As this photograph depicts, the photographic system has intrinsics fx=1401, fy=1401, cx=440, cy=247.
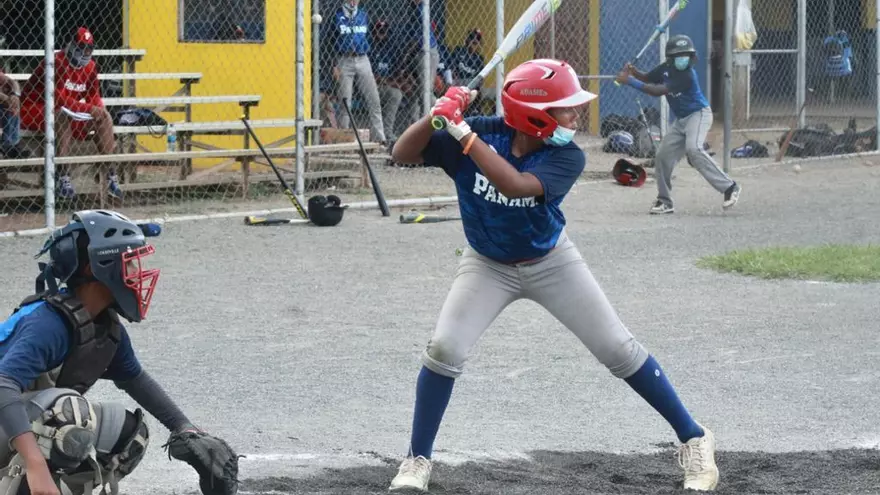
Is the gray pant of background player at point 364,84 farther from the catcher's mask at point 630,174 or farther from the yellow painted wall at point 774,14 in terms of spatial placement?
the yellow painted wall at point 774,14

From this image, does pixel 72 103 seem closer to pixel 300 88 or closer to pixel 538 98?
pixel 300 88

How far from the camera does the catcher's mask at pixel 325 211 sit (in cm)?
1261


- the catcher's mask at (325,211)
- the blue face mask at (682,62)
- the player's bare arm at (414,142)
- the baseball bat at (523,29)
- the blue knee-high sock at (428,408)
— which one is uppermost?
the baseball bat at (523,29)

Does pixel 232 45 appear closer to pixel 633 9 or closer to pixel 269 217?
pixel 269 217

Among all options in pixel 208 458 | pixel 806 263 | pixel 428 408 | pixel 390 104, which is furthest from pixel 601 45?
pixel 208 458

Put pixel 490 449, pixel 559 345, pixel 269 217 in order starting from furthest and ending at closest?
pixel 269 217 < pixel 559 345 < pixel 490 449

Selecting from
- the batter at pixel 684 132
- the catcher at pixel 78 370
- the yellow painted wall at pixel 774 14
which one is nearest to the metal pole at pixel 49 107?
the batter at pixel 684 132

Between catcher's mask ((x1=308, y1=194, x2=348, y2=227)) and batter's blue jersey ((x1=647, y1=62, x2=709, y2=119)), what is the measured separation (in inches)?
143

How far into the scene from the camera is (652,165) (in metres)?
17.6

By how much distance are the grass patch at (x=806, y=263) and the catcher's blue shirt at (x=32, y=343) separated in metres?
6.92

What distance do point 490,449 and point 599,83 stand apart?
1595 cm

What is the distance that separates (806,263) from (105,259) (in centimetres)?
731

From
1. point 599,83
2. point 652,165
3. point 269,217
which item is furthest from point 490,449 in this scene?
point 599,83

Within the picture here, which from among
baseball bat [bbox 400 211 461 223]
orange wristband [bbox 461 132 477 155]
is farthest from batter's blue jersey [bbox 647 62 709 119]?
orange wristband [bbox 461 132 477 155]
